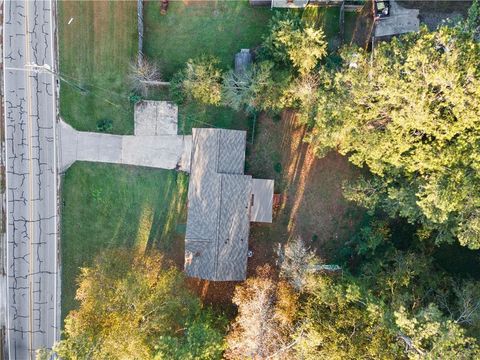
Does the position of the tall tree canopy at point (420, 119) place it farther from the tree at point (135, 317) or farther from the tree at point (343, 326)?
the tree at point (135, 317)

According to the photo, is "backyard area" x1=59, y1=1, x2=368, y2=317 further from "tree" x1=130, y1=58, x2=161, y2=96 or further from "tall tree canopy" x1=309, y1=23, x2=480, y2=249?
"tall tree canopy" x1=309, y1=23, x2=480, y2=249

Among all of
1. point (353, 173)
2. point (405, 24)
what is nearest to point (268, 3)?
point (405, 24)

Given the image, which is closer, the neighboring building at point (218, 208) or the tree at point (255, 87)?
the tree at point (255, 87)

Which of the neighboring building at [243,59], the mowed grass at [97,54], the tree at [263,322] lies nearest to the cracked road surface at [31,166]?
the mowed grass at [97,54]

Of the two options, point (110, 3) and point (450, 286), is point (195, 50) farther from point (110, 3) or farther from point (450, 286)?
point (450, 286)

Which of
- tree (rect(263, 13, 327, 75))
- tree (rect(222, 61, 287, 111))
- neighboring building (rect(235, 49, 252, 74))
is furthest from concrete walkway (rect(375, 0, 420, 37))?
neighboring building (rect(235, 49, 252, 74))
